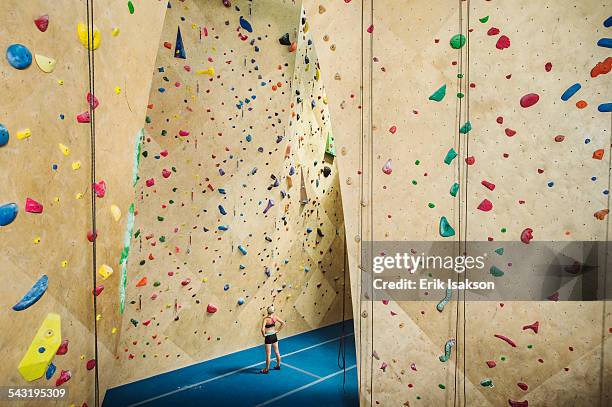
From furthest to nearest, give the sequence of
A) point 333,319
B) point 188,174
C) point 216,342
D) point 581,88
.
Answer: point 333,319 < point 216,342 < point 188,174 < point 581,88

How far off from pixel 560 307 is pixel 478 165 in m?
1.13

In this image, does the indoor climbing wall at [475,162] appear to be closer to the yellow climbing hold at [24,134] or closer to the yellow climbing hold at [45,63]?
the yellow climbing hold at [45,63]

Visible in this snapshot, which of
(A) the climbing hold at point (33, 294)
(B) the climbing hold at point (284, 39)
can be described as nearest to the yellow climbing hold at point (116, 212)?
(A) the climbing hold at point (33, 294)

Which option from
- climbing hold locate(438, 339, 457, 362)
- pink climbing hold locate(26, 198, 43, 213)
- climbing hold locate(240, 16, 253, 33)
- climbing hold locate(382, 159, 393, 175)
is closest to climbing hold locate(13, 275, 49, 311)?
pink climbing hold locate(26, 198, 43, 213)

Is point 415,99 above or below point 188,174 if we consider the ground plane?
above

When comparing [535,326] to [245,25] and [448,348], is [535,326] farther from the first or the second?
[245,25]

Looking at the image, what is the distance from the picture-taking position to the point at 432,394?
3.10 meters

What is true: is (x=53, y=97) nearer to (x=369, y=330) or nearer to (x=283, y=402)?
(x=369, y=330)

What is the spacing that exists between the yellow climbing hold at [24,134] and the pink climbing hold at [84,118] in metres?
0.32

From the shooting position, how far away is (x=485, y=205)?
304 centimetres

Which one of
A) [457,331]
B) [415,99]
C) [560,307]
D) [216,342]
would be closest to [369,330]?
[457,331]

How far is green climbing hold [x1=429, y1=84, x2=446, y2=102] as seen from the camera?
9.95 ft

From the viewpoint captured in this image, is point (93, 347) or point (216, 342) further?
point (216, 342)

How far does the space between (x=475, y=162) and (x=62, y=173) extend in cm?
254
